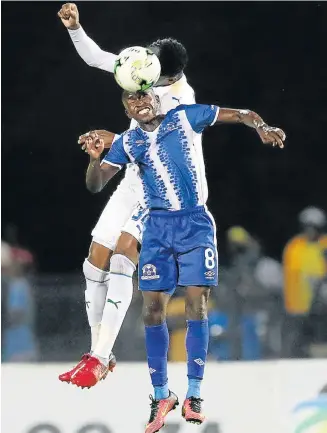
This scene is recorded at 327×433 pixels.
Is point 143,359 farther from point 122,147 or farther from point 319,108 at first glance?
point 319,108

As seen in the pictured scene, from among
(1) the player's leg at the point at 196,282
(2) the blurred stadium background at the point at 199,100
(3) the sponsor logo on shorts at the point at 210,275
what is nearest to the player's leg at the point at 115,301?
(1) the player's leg at the point at 196,282

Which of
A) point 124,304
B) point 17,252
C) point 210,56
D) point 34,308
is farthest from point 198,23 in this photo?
point 124,304

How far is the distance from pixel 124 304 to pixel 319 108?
5.90 meters

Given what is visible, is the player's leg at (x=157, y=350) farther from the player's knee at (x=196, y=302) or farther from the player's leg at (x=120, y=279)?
the player's leg at (x=120, y=279)

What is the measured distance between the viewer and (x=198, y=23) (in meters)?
12.1

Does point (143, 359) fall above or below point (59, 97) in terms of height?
below

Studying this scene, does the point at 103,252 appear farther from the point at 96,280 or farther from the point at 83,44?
the point at 83,44

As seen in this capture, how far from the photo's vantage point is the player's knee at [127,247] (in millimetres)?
6855

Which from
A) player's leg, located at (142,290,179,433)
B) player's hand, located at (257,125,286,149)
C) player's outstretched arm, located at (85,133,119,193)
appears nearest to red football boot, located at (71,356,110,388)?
player's leg, located at (142,290,179,433)

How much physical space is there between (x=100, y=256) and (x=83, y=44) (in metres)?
1.11

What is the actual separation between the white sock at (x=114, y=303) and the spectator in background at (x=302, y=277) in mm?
2013

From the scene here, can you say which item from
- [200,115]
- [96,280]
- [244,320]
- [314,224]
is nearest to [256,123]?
[200,115]

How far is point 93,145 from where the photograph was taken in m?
6.27

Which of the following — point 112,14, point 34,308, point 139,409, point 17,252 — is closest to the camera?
point 139,409
